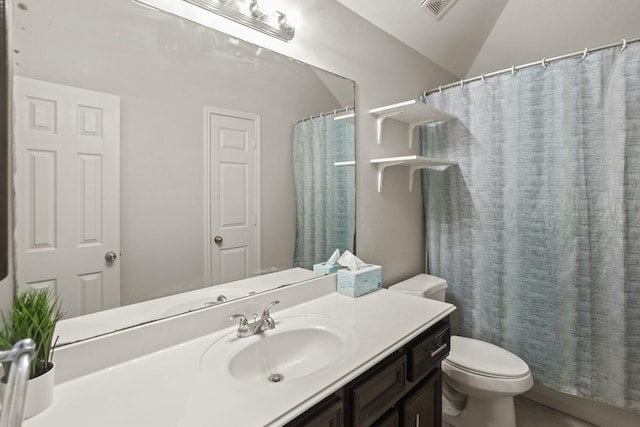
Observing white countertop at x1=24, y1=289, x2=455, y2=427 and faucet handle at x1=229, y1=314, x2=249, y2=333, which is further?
faucet handle at x1=229, y1=314, x2=249, y2=333

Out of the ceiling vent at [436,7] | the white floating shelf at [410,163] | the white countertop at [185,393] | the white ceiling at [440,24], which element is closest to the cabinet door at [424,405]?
the white countertop at [185,393]

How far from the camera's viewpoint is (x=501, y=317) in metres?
1.89

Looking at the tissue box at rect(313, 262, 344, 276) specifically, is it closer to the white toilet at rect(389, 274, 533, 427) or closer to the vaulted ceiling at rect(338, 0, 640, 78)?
the white toilet at rect(389, 274, 533, 427)

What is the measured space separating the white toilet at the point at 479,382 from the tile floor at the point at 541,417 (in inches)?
9.9

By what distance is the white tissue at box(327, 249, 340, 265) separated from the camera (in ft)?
5.29

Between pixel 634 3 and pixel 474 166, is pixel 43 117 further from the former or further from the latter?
pixel 634 3

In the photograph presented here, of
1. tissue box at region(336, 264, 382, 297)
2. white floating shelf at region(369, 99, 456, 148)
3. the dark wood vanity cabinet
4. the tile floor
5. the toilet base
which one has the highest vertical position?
white floating shelf at region(369, 99, 456, 148)

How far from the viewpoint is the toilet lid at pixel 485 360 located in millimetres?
1544

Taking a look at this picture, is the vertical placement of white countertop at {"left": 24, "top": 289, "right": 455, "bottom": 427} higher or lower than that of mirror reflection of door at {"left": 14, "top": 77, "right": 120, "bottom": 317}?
lower

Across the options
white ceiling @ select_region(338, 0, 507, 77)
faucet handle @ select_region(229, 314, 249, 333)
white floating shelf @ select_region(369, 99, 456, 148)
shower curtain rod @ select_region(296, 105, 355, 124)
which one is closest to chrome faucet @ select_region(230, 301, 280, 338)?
faucet handle @ select_region(229, 314, 249, 333)

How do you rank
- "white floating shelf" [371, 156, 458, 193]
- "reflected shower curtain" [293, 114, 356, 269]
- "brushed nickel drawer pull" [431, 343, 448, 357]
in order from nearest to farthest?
1. "brushed nickel drawer pull" [431, 343, 448, 357]
2. "reflected shower curtain" [293, 114, 356, 269]
3. "white floating shelf" [371, 156, 458, 193]

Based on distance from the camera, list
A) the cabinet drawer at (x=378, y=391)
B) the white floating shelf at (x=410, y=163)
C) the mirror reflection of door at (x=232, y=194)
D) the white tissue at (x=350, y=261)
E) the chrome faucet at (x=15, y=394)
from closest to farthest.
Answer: the chrome faucet at (x=15, y=394) < the cabinet drawer at (x=378, y=391) < the mirror reflection of door at (x=232, y=194) < the white tissue at (x=350, y=261) < the white floating shelf at (x=410, y=163)

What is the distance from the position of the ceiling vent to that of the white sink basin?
175 cm

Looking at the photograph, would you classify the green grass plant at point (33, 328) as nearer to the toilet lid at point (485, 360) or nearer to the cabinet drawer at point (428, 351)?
the cabinet drawer at point (428, 351)
